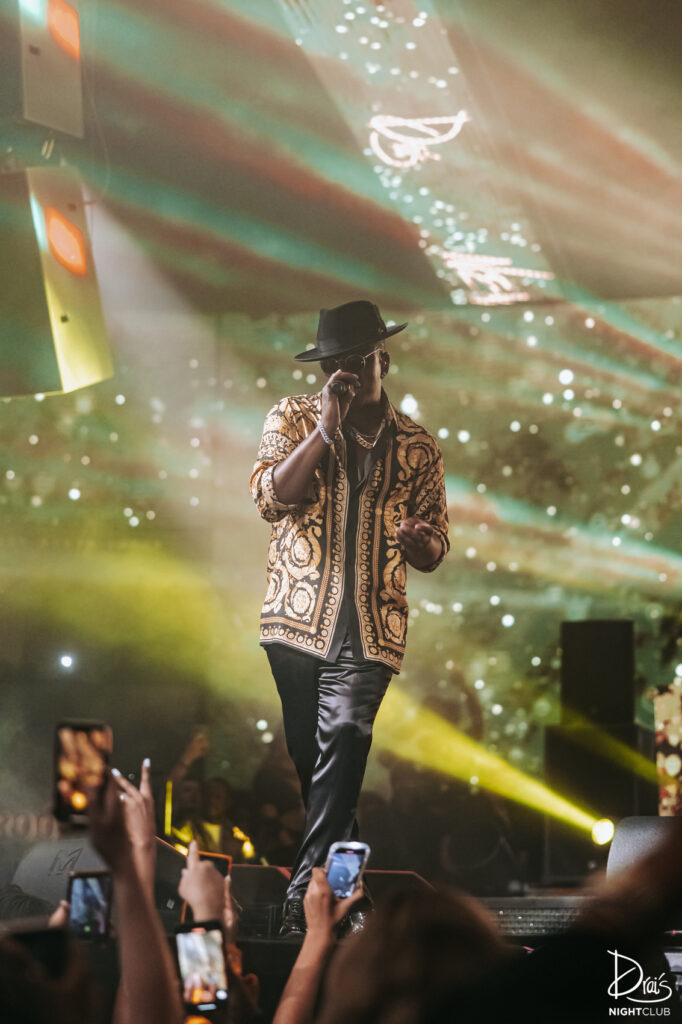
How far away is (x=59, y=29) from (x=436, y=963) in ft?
12.0

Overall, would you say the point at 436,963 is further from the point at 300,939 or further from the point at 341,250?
the point at 341,250

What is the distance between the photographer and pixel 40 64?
3939 mm

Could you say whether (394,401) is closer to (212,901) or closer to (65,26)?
(65,26)

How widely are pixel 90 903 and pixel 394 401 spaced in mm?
6918

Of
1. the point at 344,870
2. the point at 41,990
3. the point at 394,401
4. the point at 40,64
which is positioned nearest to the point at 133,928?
the point at 41,990

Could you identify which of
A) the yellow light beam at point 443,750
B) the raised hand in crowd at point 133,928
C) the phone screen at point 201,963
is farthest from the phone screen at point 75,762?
the yellow light beam at point 443,750

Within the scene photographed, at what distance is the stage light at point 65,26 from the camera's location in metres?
3.98

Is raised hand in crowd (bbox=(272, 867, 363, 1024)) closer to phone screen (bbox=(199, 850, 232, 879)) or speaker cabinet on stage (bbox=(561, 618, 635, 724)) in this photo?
phone screen (bbox=(199, 850, 232, 879))

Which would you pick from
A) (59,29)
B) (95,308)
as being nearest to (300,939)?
(95,308)

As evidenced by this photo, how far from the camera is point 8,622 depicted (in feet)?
25.7

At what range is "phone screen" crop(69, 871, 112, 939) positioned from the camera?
1.72m

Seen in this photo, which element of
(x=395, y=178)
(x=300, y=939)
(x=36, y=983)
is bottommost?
(x=300, y=939)

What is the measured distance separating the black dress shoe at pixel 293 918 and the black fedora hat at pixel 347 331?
53.8 inches

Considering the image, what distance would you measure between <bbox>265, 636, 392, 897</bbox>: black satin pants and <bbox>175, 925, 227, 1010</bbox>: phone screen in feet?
3.34
